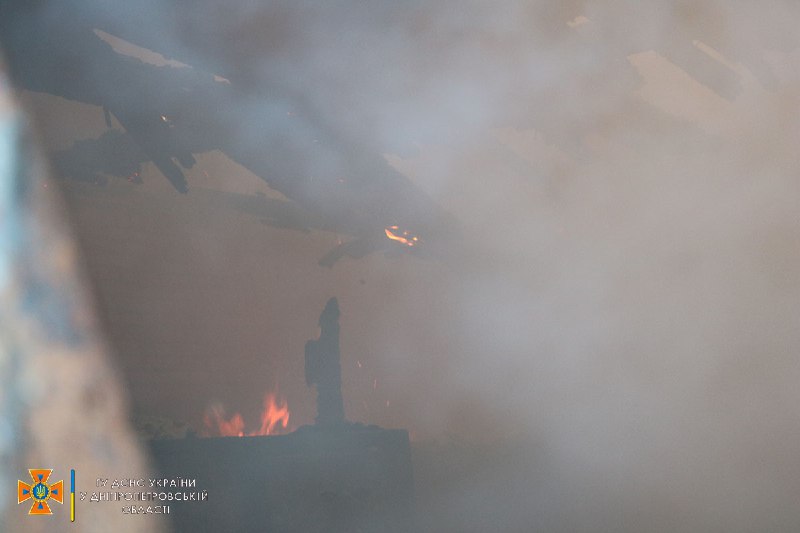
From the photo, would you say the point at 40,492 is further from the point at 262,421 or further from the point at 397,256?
the point at 397,256

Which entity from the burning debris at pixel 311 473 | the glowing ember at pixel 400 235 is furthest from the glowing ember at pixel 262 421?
the burning debris at pixel 311 473

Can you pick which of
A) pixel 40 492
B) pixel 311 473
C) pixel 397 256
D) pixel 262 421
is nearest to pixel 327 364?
pixel 311 473

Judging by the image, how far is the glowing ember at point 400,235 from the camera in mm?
5512

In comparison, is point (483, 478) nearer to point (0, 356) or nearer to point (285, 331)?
point (285, 331)

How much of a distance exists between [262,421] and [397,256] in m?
2.45

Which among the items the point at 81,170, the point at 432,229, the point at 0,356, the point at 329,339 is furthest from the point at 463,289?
the point at 0,356

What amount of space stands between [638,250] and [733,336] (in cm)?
102

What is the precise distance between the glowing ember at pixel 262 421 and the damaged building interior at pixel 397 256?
28mm

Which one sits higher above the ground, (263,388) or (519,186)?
(519,186)

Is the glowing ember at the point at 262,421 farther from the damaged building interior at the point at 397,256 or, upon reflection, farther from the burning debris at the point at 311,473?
the burning debris at the point at 311,473

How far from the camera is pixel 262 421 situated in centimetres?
652

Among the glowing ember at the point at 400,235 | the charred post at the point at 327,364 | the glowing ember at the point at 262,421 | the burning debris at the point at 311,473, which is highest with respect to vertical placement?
the glowing ember at the point at 400,235

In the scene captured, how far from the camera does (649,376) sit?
583 centimetres

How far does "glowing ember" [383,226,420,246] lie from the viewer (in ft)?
18.1
